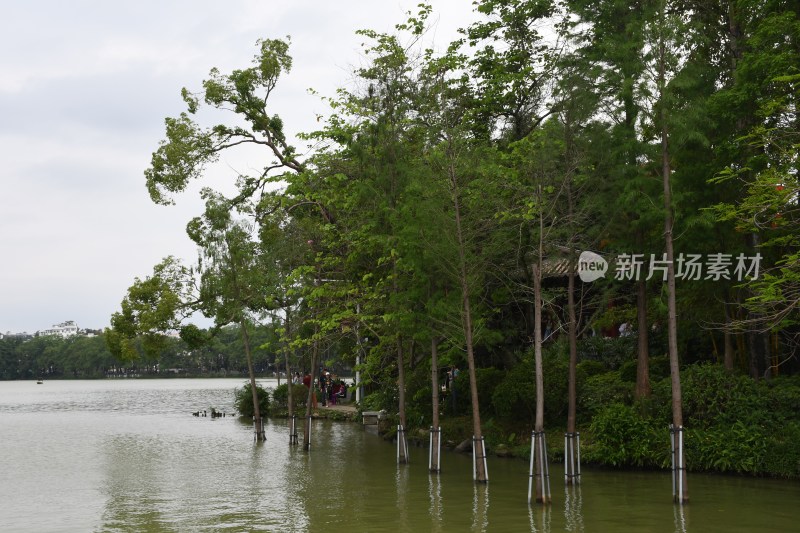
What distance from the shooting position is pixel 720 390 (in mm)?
18859

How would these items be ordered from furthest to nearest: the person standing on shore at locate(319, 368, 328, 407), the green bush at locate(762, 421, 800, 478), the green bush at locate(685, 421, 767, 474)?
the person standing on shore at locate(319, 368, 328, 407), the green bush at locate(685, 421, 767, 474), the green bush at locate(762, 421, 800, 478)

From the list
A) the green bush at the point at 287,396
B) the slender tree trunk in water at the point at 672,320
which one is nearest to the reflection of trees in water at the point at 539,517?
the slender tree trunk in water at the point at 672,320

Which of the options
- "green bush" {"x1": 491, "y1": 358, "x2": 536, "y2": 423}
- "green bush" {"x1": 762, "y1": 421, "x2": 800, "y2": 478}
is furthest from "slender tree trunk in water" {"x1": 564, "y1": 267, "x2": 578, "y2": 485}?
"green bush" {"x1": 491, "y1": 358, "x2": 536, "y2": 423}

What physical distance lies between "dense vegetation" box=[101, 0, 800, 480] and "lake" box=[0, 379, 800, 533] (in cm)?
170

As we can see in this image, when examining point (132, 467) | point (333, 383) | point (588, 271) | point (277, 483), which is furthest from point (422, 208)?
point (333, 383)

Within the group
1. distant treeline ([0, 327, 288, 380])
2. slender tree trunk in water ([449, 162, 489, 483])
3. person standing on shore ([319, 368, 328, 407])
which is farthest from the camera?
distant treeline ([0, 327, 288, 380])

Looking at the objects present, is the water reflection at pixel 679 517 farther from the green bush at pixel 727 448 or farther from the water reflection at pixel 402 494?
the water reflection at pixel 402 494

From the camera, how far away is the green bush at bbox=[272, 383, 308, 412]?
3941 cm

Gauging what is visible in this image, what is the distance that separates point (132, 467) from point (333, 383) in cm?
2297

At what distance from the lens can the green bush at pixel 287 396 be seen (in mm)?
39406

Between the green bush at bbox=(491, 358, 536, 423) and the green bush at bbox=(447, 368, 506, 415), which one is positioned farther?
the green bush at bbox=(447, 368, 506, 415)

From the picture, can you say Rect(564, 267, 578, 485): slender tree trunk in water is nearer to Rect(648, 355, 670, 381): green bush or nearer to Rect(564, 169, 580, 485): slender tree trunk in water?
Rect(564, 169, 580, 485): slender tree trunk in water

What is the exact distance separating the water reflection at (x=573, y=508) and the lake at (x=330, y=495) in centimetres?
4

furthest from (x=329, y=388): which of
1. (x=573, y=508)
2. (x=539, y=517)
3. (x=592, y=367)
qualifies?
(x=539, y=517)
